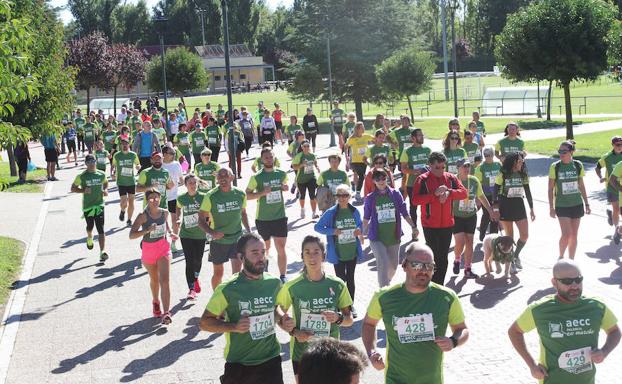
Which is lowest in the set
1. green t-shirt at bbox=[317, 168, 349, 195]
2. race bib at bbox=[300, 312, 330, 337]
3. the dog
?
the dog

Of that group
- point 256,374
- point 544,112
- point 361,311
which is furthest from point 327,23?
point 256,374

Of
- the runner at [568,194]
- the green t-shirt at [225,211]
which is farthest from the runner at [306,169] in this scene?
the green t-shirt at [225,211]

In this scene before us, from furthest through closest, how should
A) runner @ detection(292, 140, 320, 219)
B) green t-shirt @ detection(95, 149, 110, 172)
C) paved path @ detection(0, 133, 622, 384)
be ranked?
green t-shirt @ detection(95, 149, 110, 172) < runner @ detection(292, 140, 320, 219) < paved path @ detection(0, 133, 622, 384)

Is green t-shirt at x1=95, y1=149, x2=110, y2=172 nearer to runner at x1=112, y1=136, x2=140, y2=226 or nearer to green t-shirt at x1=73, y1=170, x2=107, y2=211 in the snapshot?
runner at x1=112, y1=136, x2=140, y2=226

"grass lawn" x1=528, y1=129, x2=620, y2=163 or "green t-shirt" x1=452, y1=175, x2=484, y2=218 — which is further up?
"green t-shirt" x1=452, y1=175, x2=484, y2=218

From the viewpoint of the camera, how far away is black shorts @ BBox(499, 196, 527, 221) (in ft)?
40.6

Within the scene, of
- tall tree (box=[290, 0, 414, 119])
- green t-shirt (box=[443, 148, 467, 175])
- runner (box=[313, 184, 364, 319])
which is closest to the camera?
runner (box=[313, 184, 364, 319])

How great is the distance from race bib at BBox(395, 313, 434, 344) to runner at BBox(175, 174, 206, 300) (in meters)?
5.83

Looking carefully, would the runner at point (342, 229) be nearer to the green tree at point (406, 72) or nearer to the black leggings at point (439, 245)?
the black leggings at point (439, 245)

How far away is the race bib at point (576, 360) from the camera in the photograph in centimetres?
580

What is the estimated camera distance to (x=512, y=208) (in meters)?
12.4

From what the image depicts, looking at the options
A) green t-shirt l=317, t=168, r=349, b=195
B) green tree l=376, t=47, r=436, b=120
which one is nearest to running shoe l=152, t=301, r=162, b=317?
green t-shirt l=317, t=168, r=349, b=195

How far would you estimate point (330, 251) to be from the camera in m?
9.81

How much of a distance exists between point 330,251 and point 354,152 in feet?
32.2
